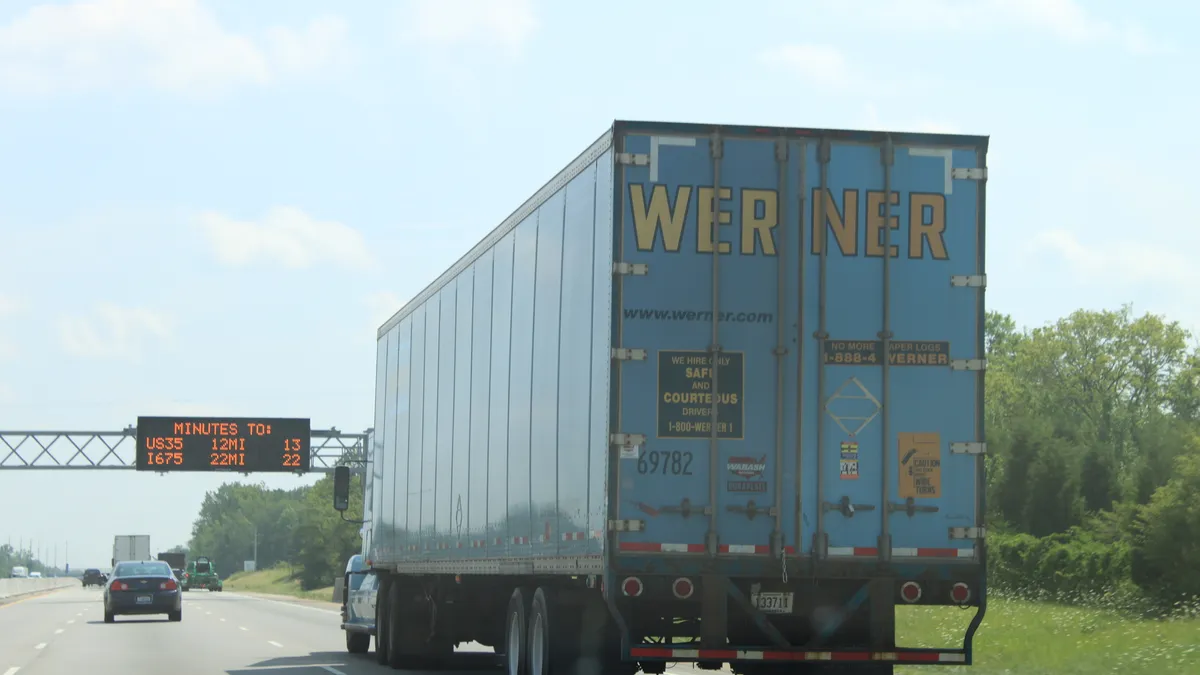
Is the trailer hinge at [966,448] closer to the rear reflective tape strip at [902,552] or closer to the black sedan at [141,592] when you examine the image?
the rear reflective tape strip at [902,552]

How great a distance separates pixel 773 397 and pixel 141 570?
3233 cm

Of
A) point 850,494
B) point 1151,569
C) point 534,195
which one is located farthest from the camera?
point 1151,569

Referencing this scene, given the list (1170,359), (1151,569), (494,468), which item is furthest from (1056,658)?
(1170,359)

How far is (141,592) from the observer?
42031 mm

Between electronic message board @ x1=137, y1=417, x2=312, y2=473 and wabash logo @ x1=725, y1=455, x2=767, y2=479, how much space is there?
55422mm

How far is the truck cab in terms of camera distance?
81.9ft

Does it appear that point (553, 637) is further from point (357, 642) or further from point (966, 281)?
point (357, 642)

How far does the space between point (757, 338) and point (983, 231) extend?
6.71 ft

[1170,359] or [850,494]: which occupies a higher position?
[1170,359]

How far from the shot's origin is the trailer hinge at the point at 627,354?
13.0 meters

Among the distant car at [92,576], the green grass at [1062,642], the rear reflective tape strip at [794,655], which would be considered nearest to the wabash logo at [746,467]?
the rear reflective tape strip at [794,655]

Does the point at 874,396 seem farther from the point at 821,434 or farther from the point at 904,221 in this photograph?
the point at 904,221

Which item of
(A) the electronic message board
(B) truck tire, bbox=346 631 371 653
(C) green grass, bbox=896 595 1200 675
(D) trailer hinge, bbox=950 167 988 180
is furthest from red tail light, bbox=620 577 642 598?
(A) the electronic message board

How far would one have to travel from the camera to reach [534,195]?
1622 cm
